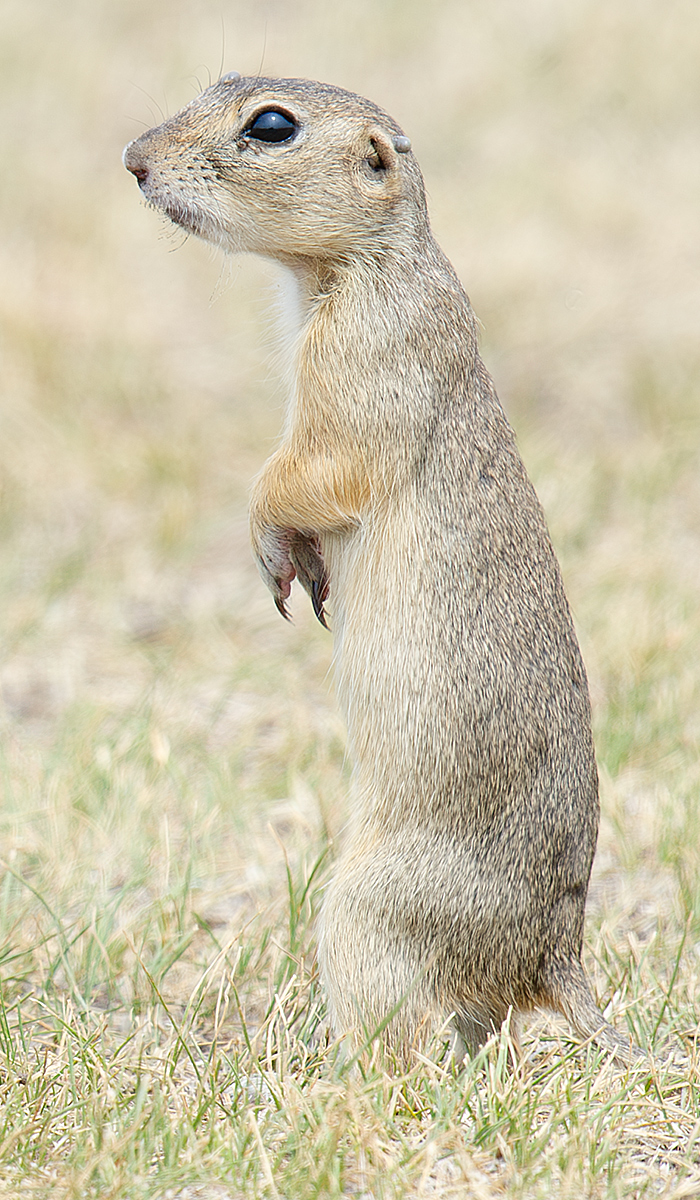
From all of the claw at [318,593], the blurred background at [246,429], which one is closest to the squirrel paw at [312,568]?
the claw at [318,593]

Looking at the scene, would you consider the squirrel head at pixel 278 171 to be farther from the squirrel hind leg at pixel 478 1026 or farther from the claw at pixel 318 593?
the squirrel hind leg at pixel 478 1026

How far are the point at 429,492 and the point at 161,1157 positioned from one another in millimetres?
1690

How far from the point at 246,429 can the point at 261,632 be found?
7.44 ft

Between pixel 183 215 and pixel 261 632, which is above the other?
pixel 183 215

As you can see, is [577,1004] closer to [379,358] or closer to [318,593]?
[318,593]

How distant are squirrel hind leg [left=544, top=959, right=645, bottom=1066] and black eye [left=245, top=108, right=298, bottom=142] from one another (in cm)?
228

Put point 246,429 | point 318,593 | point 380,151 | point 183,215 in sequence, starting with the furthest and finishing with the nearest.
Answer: point 246,429, point 318,593, point 380,151, point 183,215

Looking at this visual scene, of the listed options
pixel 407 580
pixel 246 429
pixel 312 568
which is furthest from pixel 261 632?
pixel 407 580

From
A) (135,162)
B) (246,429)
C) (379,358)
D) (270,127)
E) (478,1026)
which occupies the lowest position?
(478,1026)

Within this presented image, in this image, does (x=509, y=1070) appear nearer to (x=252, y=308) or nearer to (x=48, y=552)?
(x=48, y=552)

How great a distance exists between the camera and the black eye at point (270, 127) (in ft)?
11.3

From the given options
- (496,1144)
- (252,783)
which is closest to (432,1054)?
(496,1144)

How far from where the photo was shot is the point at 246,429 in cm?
820

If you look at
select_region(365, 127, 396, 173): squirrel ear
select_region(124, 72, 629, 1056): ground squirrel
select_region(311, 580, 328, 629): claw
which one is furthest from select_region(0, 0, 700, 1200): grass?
select_region(311, 580, 328, 629): claw
